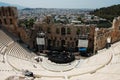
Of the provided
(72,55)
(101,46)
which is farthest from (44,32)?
(101,46)

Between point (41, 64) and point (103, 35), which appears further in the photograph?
point (103, 35)

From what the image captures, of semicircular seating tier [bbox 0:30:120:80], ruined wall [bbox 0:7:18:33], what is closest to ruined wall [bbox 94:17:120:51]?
semicircular seating tier [bbox 0:30:120:80]

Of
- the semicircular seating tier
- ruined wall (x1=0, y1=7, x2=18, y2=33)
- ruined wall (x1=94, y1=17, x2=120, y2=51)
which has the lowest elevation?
the semicircular seating tier

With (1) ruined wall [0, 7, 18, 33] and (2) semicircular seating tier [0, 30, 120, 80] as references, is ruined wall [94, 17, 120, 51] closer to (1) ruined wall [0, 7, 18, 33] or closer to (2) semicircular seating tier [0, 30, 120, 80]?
(2) semicircular seating tier [0, 30, 120, 80]

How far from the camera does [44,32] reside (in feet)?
137

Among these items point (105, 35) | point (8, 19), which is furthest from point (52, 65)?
point (8, 19)

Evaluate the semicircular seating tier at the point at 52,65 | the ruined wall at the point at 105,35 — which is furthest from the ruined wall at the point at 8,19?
the ruined wall at the point at 105,35

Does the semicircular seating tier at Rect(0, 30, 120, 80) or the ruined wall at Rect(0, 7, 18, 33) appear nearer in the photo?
the semicircular seating tier at Rect(0, 30, 120, 80)

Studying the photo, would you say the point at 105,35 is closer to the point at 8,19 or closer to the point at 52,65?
the point at 52,65

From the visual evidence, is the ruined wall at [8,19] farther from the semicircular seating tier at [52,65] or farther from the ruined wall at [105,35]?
the ruined wall at [105,35]

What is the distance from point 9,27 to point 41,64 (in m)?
13.4

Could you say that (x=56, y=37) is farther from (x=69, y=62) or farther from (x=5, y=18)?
(x=5, y=18)

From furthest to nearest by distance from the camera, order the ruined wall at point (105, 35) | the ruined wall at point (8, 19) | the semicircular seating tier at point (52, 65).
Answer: the ruined wall at point (8, 19) < the ruined wall at point (105, 35) < the semicircular seating tier at point (52, 65)

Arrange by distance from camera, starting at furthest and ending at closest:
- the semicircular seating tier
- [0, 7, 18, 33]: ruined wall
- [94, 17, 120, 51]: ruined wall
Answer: [0, 7, 18, 33]: ruined wall
[94, 17, 120, 51]: ruined wall
the semicircular seating tier
